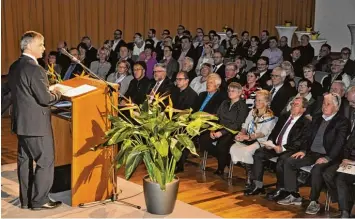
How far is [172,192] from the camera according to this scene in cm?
393

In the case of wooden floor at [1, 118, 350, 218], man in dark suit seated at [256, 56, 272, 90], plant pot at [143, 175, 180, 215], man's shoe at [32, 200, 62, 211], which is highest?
man in dark suit seated at [256, 56, 272, 90]

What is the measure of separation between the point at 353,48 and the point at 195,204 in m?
8.68

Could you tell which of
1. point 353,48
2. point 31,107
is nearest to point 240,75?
point 31,107

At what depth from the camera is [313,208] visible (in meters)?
4.51

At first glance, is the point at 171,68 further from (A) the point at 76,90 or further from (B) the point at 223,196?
(A) the point at 76,90

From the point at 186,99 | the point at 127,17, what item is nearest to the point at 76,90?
the point at 186,99

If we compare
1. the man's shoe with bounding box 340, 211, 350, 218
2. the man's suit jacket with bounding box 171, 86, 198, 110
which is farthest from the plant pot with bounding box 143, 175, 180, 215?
the man's suit jacket with bounding box 171, 86, 198, 110

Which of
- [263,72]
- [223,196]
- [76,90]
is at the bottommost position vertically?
[223,196]

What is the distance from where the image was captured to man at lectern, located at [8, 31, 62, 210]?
3.73 meters

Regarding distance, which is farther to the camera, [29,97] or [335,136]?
[335,136]

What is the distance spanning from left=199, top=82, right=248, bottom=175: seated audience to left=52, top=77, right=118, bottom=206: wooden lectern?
5.32ft

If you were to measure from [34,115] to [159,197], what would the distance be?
3.60ft

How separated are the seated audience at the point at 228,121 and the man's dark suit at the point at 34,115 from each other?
2.10 m

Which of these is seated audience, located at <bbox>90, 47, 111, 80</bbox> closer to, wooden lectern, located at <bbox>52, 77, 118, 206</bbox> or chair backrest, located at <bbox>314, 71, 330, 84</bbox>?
chair backrest, located at <bbox>314, 71, 330, 84</bbox>
